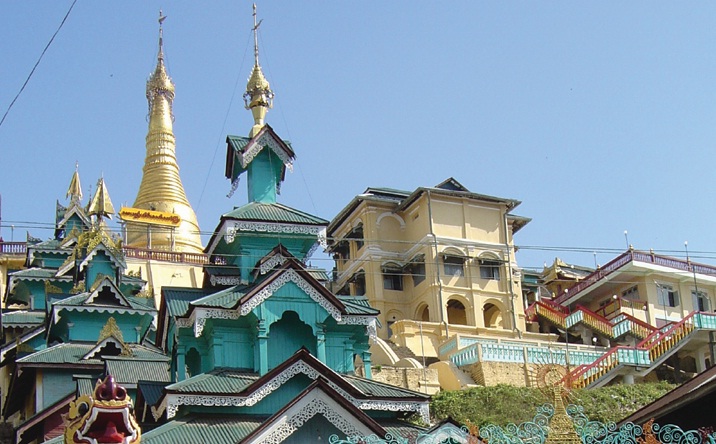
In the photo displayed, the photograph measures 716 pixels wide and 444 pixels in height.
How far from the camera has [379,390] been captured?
2784 cm

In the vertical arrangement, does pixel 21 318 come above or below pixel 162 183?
below

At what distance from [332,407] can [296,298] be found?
16.2 ft

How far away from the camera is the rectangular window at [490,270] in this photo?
6038 cm

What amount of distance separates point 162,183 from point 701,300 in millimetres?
38047

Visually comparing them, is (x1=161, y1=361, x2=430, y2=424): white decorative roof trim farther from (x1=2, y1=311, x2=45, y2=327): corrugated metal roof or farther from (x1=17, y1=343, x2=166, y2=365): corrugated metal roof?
(x1=2, y1=311, x2=45, y2=327): corrugated metal roof

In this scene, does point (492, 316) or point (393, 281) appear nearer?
point (393, 281)

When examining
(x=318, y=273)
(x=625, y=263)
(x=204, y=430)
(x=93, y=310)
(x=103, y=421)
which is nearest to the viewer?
(x=103, y=421)

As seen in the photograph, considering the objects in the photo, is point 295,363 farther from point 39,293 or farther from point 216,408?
point 39,293

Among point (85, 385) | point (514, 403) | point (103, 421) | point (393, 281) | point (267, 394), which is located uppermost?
point (393, 281)

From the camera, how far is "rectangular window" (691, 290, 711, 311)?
214 ft

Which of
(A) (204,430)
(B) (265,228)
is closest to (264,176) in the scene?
(B) (265,228)

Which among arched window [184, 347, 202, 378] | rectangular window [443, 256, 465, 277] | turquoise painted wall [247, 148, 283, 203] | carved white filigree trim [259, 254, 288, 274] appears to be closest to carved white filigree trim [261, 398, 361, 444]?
carved white filigree trim [259, 254, 288, 274]

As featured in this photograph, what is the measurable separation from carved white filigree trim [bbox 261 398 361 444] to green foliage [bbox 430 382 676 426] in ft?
45.1

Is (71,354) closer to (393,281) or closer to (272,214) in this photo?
(272,214)
